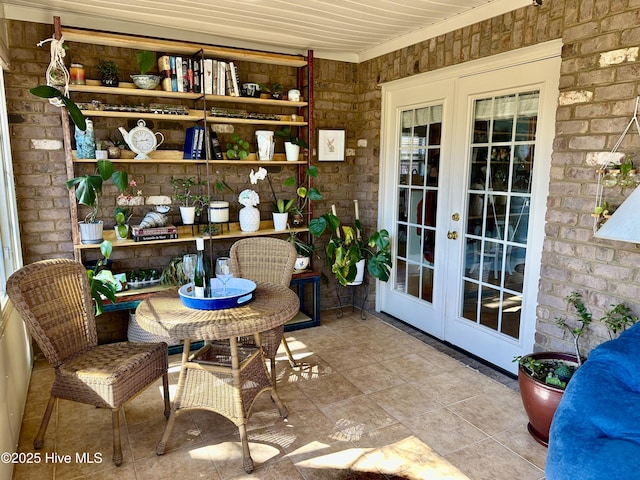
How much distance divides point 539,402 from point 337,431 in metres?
1.11

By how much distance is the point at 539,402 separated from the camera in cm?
236

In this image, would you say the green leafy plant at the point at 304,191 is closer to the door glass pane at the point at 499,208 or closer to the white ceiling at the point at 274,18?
the white ceiling at the point at 274,18

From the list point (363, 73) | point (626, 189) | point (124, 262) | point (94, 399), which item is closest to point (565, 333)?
point (626, 189)

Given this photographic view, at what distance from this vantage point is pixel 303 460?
2.29 m

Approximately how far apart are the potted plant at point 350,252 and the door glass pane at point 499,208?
32.2 inches

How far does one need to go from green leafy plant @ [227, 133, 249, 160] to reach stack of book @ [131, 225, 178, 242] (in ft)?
2.61

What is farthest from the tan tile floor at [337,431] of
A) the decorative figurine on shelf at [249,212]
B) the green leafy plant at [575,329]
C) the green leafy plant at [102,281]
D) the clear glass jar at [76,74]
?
the clear glass jar at [76,74]

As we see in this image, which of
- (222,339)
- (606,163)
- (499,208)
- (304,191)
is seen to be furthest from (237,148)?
(606,163)

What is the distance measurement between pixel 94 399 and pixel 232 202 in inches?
87.3

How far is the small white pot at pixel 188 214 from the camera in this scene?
3664mm

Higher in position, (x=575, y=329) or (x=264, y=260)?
(x=264, y=260)

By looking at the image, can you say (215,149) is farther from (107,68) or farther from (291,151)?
(107,68)

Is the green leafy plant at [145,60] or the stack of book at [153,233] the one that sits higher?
the green leafy plant at [145,60]

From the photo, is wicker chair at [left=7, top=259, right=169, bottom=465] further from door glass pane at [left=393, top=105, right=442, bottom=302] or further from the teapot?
door glass pane at [left=393, top=105, right=442, bottom=302]
